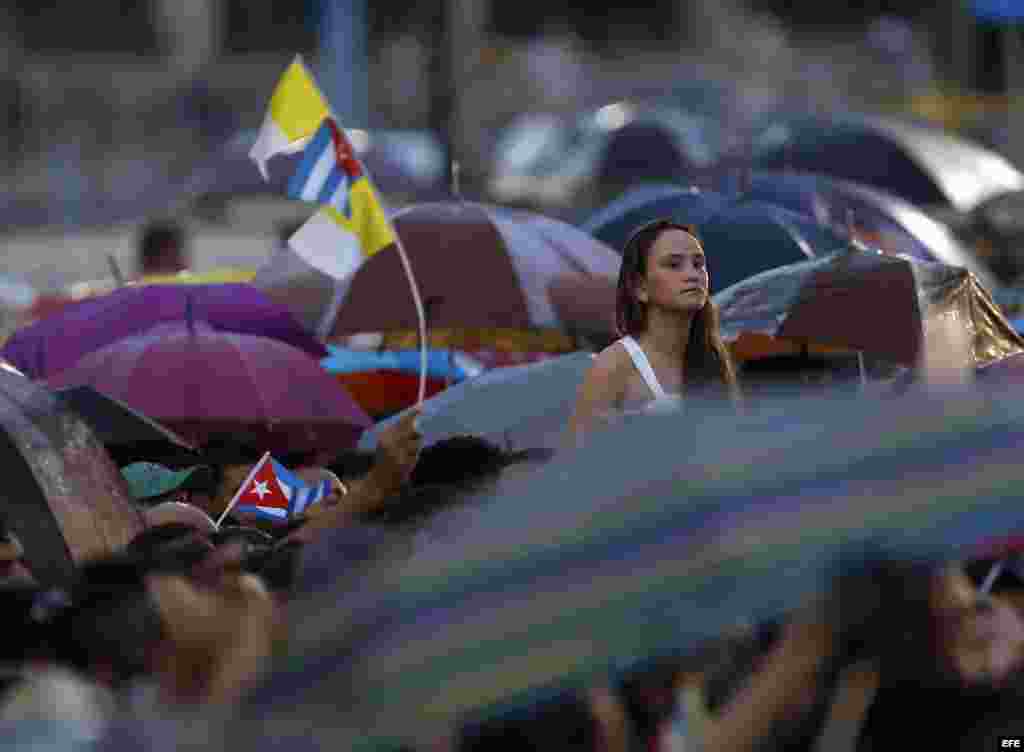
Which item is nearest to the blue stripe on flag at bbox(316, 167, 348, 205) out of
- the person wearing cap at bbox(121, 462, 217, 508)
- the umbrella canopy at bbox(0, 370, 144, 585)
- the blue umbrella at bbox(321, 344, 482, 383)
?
the blue umbrella at bbox(321, 344, 482, 383)

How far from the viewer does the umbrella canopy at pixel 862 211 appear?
1298cm

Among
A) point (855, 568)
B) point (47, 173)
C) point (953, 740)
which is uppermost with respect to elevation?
point (855, 568)

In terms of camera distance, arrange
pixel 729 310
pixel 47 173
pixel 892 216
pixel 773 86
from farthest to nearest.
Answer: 1. pixel 773 86
2. pixel 47 173
3. pixel 892 216
4. pixel 729 310

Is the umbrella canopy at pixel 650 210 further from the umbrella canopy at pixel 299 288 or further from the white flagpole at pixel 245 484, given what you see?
the white flagpole at pixel 245 484

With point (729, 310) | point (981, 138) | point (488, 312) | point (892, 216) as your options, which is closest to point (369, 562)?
point (729, 310)

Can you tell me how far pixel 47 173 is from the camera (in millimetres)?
→ 41219

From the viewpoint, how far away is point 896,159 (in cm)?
1833

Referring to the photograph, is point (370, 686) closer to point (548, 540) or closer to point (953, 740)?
point (548, 540)

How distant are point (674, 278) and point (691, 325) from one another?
13cm

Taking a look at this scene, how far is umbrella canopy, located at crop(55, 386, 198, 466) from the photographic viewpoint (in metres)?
8.59

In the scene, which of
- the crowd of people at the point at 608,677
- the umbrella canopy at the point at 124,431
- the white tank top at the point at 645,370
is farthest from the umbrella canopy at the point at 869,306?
the crowd of people at the point at 608,677

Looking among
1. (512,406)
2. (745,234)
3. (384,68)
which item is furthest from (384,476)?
(384,68)

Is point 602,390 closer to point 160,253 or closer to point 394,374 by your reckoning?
point 394,374

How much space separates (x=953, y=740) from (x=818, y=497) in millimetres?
497
